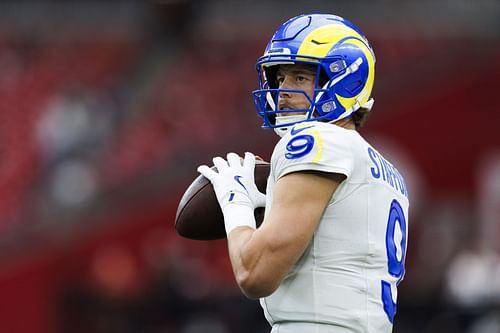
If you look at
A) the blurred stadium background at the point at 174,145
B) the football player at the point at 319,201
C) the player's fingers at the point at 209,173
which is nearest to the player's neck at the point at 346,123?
the football player at the point at 319,201

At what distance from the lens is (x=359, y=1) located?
13.2 m

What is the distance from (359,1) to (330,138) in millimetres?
10562

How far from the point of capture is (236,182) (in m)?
3.10

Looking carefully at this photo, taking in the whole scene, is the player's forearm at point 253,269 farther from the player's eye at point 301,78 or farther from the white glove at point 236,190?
the player's eye at point 301,78

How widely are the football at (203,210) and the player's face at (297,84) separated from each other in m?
0.23

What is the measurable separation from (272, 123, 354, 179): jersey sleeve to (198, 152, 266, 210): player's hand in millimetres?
204

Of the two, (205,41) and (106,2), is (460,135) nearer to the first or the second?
(205,41)

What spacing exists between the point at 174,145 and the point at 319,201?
8.26 m

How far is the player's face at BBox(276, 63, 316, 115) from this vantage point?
121 inches

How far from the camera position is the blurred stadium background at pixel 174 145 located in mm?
8781

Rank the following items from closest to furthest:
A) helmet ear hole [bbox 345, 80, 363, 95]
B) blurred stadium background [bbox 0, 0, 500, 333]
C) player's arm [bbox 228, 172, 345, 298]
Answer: player's arm [bbox 228, 172, 345, 298]
helmet ear hole [bbox 345, 80, 363, 95]
blurred stadium background [bbox 0, 0, 500, 333]

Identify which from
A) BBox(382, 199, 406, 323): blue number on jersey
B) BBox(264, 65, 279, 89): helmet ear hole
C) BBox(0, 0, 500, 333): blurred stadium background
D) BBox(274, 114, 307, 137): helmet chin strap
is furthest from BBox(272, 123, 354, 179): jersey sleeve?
BBox(0, 0, 500, 333): blurred stadium background

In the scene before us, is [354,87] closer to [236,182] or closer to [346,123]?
[346,123]

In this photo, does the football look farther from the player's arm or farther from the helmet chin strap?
the player's arm
